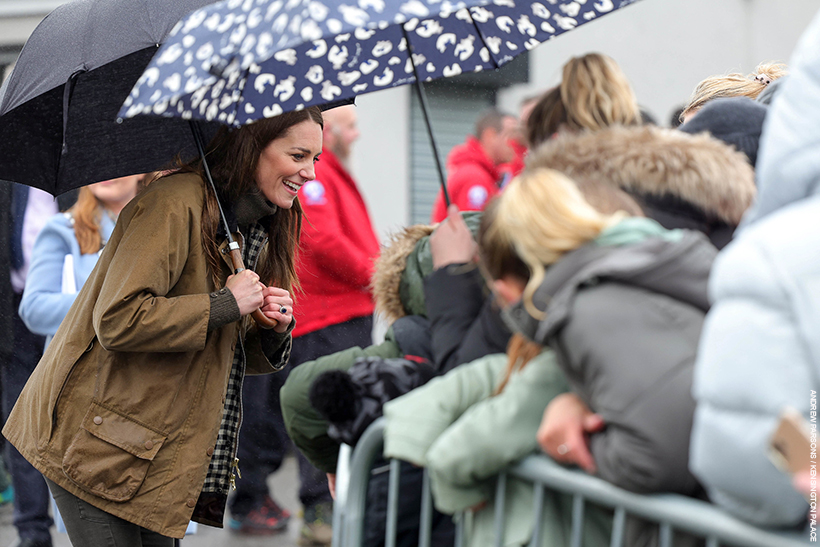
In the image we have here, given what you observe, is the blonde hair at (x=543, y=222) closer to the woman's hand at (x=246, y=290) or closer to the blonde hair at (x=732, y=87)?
the woman's hand at (x=246, y=290)

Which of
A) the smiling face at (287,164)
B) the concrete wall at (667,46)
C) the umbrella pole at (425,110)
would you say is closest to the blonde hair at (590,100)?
the umbrella pole at (425,110)

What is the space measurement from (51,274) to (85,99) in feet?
5.13

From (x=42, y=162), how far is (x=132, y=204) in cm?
58

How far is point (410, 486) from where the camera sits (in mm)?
2027

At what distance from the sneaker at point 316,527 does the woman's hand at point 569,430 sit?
3.29 meters

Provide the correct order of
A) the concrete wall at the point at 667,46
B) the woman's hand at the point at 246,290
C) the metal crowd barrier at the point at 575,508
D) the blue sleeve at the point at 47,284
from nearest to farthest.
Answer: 1. the metal crowd barrier at the point at 575,508
2. the woman's hand at the point at 246,290
3. the blue sleeve at the point at 47,284
4. the concrete wall at the point at 667,46

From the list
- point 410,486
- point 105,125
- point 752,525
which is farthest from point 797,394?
point 105,125

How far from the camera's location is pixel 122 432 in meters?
2.55

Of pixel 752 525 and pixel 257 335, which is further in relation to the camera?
pixel 257 335

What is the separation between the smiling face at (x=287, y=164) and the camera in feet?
9.18

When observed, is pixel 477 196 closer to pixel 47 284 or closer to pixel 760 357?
pixel 47 284

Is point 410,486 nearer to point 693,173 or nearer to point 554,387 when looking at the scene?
point 554,387

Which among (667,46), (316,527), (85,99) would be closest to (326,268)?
(316,527)

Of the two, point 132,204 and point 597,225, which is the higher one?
point 597,225
